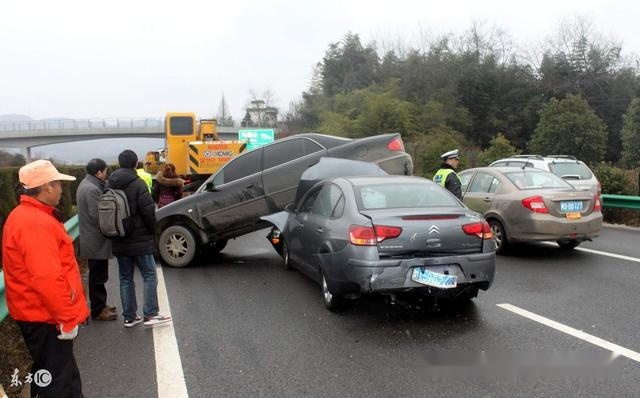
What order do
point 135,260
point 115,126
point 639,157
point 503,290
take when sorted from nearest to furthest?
point 135,260 < point 503,290 < point 639,157 < point 115,126

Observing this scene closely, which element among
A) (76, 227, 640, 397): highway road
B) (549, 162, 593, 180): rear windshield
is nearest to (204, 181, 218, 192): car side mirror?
(76, 227, 640, 397): highway road

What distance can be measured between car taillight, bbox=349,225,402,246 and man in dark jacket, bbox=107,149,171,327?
6.80 ft

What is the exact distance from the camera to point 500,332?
203 inches

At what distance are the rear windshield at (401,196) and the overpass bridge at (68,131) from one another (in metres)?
57.4

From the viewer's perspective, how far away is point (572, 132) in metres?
47.9

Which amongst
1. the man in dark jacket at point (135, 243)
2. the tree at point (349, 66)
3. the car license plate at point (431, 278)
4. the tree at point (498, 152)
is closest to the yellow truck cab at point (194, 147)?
the man in dark jacket at point (135, 243)

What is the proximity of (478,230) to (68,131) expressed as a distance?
70.7 meters

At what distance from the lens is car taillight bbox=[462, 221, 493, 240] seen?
17.7 ft

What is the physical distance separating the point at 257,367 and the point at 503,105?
6413 cm

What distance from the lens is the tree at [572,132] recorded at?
47500mm

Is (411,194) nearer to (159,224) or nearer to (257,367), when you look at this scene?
(257,367)

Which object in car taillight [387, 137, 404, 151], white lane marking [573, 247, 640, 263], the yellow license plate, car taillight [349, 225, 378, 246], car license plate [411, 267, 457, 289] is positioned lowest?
white lane marking [573, 247, 640, 263]

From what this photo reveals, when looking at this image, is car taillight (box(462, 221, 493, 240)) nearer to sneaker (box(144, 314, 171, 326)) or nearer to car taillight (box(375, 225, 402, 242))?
car taillight (box(375, 225, 402, 242))

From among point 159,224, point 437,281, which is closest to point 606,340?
point 437,281
